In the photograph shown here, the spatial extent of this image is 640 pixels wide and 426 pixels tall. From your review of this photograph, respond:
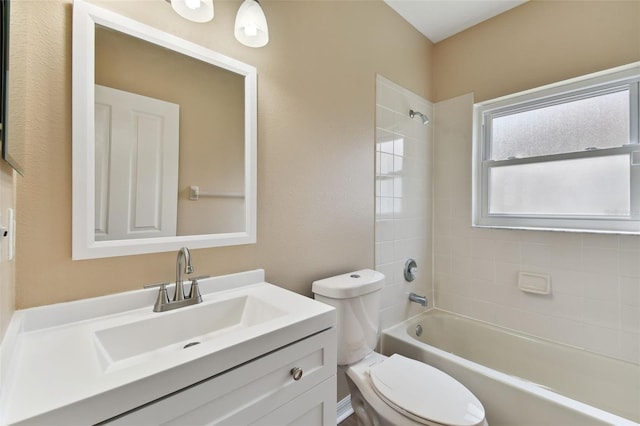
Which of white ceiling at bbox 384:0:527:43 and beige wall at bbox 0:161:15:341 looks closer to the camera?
beige wall at bbox 0:161:15:341

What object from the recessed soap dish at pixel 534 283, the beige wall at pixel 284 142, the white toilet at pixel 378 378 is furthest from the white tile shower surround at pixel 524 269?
the white toilet at pixel 378 378

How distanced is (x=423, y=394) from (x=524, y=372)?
3.59 feet

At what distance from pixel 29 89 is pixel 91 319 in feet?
2.25

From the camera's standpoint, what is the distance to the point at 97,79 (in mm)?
896

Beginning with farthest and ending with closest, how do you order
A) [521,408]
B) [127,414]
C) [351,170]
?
[351,170] < [521,408] < [127,414]

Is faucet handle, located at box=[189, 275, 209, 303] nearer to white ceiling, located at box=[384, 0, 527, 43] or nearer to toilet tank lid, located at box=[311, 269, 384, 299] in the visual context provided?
toilet tank lid, located at box=[311, 269, 384, 299]

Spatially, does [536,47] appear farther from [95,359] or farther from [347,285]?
[95,359]

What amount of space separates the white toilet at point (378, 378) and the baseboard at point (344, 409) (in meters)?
0.24

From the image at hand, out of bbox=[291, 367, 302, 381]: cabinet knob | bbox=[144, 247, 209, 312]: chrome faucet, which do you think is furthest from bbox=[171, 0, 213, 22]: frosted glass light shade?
bbox=[291, 367, 302, 381]: cabinet knob

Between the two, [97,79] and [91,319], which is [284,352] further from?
[97,79]

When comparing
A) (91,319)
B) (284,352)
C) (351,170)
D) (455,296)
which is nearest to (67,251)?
(91,319)

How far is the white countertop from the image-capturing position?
0.50m

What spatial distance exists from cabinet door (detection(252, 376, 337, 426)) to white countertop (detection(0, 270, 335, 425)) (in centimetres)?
19

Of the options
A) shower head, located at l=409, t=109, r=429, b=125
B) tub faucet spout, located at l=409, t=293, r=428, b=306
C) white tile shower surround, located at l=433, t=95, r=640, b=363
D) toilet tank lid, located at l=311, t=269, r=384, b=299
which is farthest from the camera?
shower head, located at l=409, t=109, r=429, b=125
